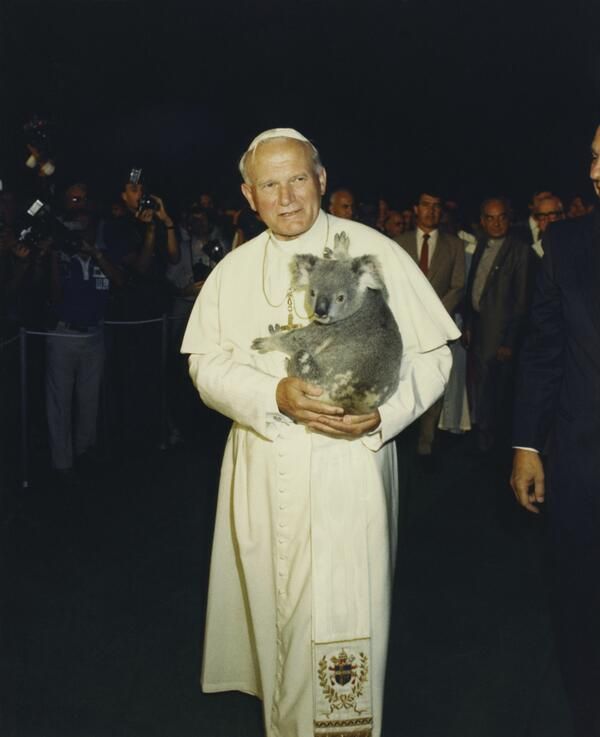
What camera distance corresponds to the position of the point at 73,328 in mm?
6957

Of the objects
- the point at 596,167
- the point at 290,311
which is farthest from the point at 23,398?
the point at 596,167

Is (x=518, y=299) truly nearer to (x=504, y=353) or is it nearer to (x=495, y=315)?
(x=495, y=315)

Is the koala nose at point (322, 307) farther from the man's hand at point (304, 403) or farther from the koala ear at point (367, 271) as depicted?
the man's hand at point (304, 403)

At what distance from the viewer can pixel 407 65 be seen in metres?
11.3

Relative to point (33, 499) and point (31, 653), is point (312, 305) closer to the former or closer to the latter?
point (31, 653)

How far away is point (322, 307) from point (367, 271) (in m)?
0.21

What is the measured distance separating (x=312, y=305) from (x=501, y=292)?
5293mm

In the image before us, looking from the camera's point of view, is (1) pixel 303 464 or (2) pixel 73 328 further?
(2) pixel 73 328

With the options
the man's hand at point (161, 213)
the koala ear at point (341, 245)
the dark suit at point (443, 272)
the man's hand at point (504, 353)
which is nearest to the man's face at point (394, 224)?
the dark suit at point (443, 272)

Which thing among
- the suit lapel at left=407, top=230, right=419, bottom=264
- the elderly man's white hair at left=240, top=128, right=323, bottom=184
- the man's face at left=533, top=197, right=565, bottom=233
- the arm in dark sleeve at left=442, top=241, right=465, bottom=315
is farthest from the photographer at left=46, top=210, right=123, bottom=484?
the man's face at left=533, top=197, right=565, bottom=233

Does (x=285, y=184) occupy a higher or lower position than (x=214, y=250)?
lower

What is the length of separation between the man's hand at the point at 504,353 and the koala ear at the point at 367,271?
5252mm

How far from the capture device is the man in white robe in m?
3.07

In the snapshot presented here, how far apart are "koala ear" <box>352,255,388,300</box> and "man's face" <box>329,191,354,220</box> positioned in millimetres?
5375
